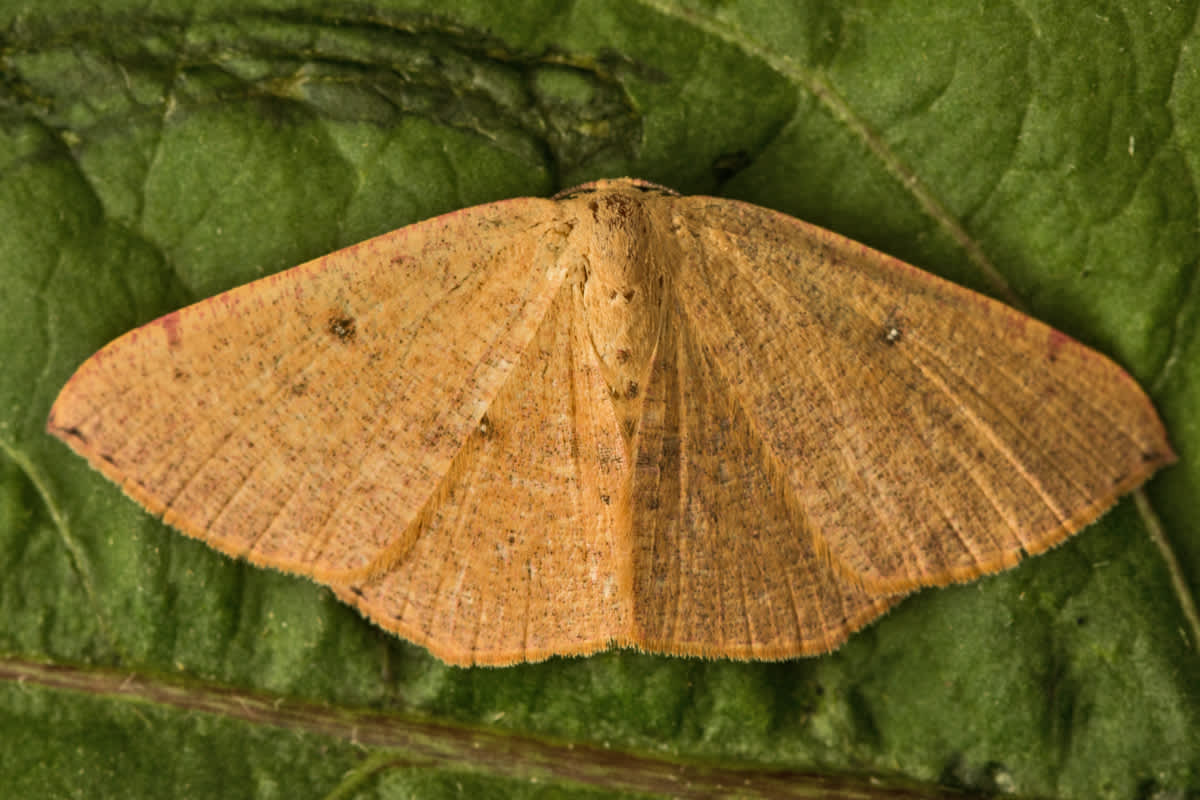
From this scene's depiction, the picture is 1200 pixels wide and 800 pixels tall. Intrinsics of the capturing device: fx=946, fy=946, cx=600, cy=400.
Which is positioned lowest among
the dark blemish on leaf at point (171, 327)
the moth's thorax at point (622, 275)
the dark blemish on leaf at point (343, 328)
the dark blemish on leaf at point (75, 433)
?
the dark blemish on leaf at point (75, 433)

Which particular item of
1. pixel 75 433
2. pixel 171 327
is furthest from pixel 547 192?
pixel 75 433

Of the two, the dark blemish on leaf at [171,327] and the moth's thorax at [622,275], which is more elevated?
the moth's thorax at [622,275]

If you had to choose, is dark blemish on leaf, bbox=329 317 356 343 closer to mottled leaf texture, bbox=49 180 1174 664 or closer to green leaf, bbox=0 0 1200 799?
mottled leaf texture, bbox=49 180 1174 664

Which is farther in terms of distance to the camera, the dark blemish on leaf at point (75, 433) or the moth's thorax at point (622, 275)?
the moth's thorax at point (622, 275)

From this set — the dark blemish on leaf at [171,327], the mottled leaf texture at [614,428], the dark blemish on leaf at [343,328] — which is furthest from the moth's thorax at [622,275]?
the dark blemish on leaf at [171,327]

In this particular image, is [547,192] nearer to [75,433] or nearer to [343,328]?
[343,328]

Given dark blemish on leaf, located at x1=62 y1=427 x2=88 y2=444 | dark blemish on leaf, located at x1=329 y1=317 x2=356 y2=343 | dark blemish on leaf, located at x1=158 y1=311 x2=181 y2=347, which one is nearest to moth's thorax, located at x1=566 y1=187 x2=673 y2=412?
dark blemish on leaf, located at x1=329 y1=317 x2=356 y2=343

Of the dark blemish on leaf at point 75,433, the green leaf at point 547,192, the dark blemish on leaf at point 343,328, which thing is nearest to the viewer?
the dark blemish on leaf at point 75,433

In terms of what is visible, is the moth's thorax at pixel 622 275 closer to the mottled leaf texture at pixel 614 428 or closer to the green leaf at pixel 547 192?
the mottled leaf texture at pixel 614 428

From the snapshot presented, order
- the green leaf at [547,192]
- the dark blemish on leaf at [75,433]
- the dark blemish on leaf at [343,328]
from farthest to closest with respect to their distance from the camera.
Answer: the green leaf at [547,192], the dark blemish on leaf at [343,328], the dark blemish on leaf at [75,433]
